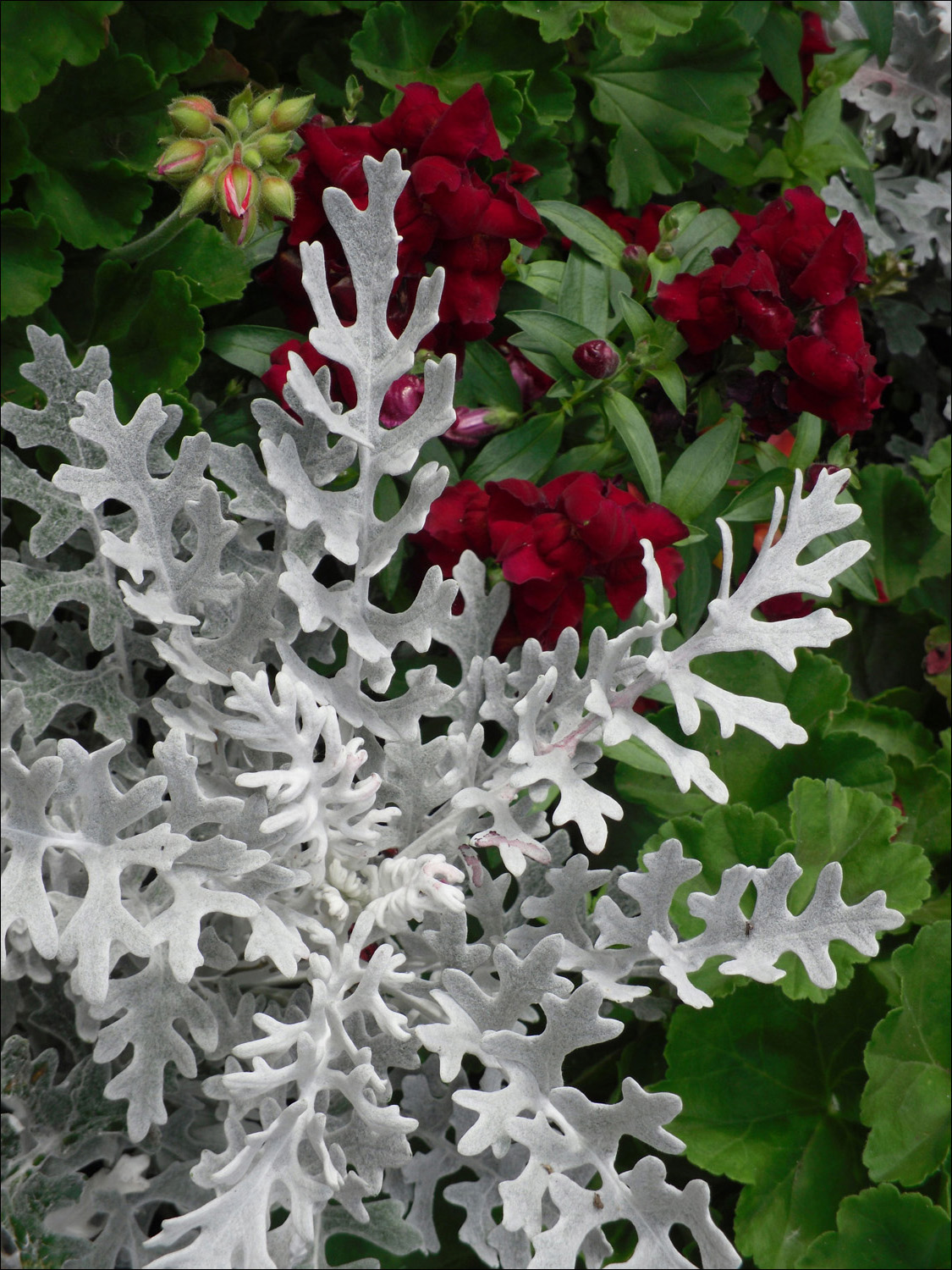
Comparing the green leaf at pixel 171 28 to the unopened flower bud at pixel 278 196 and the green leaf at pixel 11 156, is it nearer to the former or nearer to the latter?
the green leaf at pixel 11 156

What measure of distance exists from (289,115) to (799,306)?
1.10ft

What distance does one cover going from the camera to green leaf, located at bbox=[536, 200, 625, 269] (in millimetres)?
776

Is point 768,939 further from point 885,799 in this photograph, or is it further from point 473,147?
point 473,147

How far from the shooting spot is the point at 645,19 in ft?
2.67

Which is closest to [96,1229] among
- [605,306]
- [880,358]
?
[605,306]

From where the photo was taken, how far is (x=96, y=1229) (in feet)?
2.64

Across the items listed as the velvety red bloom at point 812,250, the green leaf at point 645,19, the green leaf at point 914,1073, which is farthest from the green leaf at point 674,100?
the green leaf at point 914,1073

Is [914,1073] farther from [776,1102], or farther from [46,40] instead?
[46,40]

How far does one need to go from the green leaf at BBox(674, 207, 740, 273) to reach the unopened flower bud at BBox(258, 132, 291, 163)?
11.9 inches

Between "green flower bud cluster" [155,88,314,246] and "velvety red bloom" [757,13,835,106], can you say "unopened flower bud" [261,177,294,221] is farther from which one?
"velvety red bloom" [757,13,835,106]

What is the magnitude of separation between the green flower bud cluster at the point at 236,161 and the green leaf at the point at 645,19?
1.00 feet

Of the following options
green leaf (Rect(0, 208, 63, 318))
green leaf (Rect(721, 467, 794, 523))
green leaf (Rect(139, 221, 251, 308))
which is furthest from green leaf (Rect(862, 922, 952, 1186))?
green leaf (Rect(0, 208, 63, 318))

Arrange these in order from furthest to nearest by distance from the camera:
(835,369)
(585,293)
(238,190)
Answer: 1. (585,293)
2. (835,369)
3. (238,190)

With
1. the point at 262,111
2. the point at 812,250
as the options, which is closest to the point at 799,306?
the point at 812,250
